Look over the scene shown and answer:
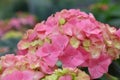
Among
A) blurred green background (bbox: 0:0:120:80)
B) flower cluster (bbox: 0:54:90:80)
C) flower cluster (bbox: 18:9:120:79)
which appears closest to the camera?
flower cluster (bbox: 0:54:90:80)

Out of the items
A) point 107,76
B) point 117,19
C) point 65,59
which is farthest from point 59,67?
point 117,19

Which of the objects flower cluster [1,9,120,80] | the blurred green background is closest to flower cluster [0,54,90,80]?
flower cluster [1,9,120,80]

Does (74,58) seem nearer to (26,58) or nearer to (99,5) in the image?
(26,58)

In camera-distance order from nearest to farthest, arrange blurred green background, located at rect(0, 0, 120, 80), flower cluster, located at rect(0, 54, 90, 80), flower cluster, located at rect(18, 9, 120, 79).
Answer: flower cluster, located at rect(0, 54, 90, 80) < flower cluster, located at rect(18, 9, 120, 79) < blurred green background, located at rect(0, 0, 120, 80)

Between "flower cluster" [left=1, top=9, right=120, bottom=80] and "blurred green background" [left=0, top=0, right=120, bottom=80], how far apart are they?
0.34ft

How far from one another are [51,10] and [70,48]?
6187mm

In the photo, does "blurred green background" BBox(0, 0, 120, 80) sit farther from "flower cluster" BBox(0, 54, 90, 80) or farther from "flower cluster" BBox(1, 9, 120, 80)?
"flower cluster" BBox(0, 54, 90, 80)

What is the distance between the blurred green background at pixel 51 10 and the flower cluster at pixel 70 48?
0.34 ft

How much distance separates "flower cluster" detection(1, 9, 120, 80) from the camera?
2025 millimetres

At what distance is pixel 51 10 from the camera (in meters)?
8.23

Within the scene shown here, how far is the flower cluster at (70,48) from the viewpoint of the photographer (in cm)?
203

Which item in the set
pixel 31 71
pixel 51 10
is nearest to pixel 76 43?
pixel 31 71

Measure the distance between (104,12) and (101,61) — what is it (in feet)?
12.7

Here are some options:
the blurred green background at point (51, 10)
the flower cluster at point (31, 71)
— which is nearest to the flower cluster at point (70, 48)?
the flower cluster at point (31, 71)
